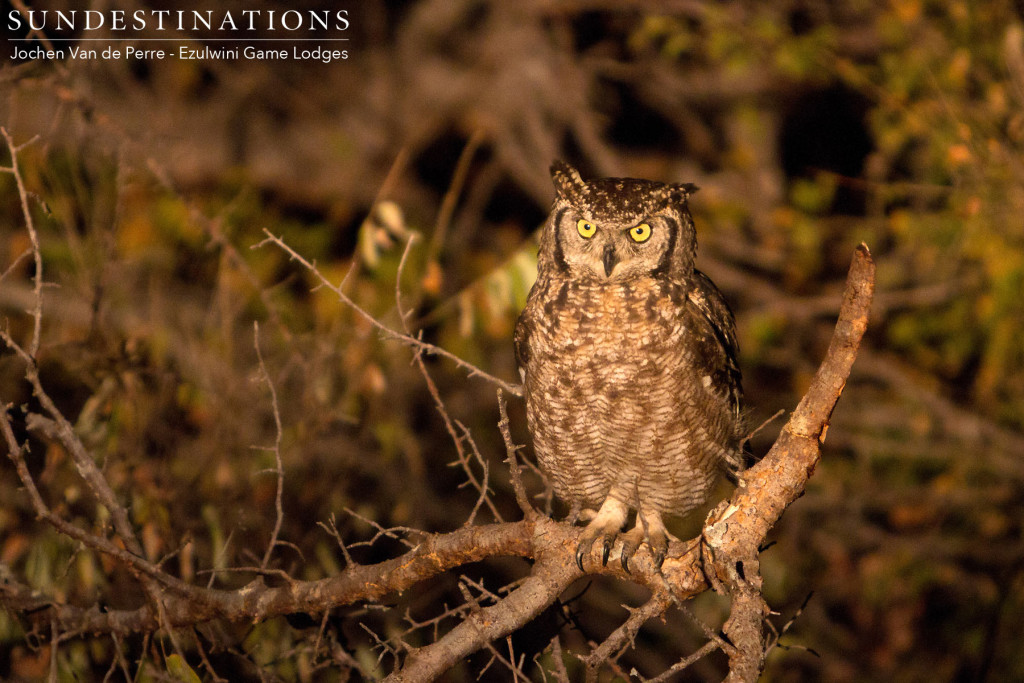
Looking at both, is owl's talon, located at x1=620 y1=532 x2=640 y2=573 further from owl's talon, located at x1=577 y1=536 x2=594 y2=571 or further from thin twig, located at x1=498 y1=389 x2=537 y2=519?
thin twig, located at x1=498 y1=389 x2=537 y2=519

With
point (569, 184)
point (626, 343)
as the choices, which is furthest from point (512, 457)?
point (569, 184)

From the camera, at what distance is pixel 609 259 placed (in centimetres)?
253

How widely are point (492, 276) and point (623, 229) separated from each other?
2.59 feet

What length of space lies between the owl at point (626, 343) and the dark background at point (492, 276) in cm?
43

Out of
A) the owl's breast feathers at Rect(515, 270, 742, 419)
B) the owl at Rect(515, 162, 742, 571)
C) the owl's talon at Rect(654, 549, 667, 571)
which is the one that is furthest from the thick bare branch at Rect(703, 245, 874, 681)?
the owl's breast feathers at Rect(515, 270, 742, 419)

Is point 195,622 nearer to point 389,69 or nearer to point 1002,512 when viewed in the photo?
point 1002,512

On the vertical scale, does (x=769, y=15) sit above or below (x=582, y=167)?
above

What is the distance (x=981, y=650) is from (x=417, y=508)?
3245 millimetres

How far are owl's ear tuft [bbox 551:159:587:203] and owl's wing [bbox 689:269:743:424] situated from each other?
0.44 m

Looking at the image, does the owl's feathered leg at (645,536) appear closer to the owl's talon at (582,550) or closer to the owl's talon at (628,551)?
the owl's talon at (628,551)

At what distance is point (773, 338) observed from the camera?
589 cm

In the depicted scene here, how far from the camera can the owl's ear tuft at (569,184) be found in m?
2.61

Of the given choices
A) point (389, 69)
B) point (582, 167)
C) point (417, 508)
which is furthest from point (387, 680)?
point (389, 69)

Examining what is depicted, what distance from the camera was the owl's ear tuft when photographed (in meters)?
2.61
